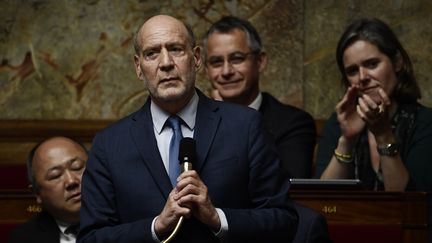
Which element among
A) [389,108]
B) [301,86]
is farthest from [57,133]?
[389,108]

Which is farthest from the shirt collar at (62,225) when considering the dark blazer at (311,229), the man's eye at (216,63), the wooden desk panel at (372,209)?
the dark blazer at (311,229)

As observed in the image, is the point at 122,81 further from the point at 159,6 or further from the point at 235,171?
the point at 235,171

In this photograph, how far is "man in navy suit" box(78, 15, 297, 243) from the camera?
3.71 meters

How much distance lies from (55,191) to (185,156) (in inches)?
62.6

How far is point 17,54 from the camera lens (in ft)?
22.2

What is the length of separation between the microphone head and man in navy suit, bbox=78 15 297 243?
11 centimetres

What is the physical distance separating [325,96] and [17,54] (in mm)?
1862

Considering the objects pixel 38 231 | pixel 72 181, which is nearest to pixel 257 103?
pixel 72 181

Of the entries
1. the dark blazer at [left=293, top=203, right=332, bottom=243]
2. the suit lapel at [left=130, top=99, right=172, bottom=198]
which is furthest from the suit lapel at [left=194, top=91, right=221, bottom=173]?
the dark blazer at [left=293, top=203, right=332, bottom=243]

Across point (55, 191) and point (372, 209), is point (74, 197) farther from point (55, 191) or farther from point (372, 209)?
point (372, 209)

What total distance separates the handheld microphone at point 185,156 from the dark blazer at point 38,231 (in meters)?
1.41

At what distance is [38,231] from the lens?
4.95 metres

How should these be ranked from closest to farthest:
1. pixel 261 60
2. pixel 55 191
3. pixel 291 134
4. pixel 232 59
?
1. pixel 55 191
2. pixel 291 134
3. pixel 232 59
4. pixel 261 60

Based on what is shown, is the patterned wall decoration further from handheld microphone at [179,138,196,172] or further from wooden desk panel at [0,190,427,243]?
handheld microphone at [179,138,196,172]
